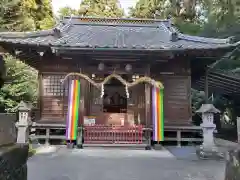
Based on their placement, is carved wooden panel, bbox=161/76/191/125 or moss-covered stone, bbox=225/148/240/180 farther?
carved wooden panel, bbox=161/76/191/125

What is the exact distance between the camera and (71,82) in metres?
10.5

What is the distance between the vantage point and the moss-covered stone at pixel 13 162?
11.1ft

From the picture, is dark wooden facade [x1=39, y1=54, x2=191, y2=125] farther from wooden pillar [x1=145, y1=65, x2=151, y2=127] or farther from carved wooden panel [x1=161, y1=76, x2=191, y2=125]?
wooden pillar [x1=145, y1=65, x2=151, y2=127]

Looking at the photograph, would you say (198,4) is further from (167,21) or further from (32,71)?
(32,71)

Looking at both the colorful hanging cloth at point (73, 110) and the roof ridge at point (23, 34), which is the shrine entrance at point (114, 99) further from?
the roof ridge at point (23, 34)

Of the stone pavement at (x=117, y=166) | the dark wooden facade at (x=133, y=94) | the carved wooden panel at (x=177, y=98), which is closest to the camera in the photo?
the stone pavement at (x=117, y=166)

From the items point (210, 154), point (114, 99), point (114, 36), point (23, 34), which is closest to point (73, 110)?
point (114, 99)

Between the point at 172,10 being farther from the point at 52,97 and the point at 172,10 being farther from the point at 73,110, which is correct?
the point at 73,110

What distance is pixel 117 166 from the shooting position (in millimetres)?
7102

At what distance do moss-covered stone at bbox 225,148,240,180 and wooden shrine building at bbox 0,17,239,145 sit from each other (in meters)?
6.25

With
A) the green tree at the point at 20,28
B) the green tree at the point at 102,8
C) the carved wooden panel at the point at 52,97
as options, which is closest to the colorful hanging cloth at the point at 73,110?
the carved wooden panel at the point at 52,97

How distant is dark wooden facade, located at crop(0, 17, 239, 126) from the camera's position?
10094 mm

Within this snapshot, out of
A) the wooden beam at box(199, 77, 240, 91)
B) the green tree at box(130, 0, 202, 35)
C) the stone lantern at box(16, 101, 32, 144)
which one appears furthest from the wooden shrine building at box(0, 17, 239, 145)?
the green tree at box(130, 0, 202, 35)

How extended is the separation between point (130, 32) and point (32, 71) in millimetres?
6934
